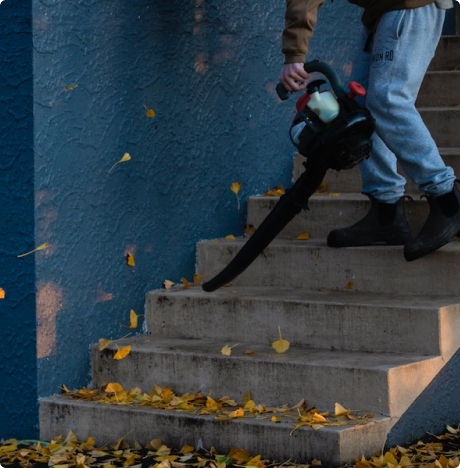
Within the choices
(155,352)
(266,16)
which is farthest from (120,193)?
(266,16)

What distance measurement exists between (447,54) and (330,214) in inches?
85.6

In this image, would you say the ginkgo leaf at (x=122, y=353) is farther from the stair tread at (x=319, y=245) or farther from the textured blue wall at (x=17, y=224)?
the stair tread at (x=319, y=245)

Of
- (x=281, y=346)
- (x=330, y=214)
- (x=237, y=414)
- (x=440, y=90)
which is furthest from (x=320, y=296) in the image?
(x=440, y=90)

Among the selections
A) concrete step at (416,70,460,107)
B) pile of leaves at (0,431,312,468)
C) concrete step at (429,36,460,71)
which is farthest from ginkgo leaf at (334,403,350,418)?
concrete step at (429,36,460,71)

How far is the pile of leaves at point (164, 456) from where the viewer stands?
12.0 feet

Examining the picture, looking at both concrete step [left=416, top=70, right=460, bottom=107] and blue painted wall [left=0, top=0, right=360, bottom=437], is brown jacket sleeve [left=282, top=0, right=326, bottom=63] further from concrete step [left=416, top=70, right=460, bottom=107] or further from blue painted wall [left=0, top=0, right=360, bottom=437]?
concrete step [left=416, top=70, right=460, bottom=107]

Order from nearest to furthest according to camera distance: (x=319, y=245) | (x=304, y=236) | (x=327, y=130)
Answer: (x=327, y=130) < (x=319, y=245) < (x=304, y=236)

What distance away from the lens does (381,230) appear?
14.9 ft

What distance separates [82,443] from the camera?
414cm

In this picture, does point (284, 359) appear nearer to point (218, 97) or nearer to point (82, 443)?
point (82, 443)

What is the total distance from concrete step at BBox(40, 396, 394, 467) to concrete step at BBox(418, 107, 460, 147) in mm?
2268

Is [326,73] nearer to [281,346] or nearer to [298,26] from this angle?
[298,26]

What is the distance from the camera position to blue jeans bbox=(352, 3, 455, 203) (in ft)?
13.7

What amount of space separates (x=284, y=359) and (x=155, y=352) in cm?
60
